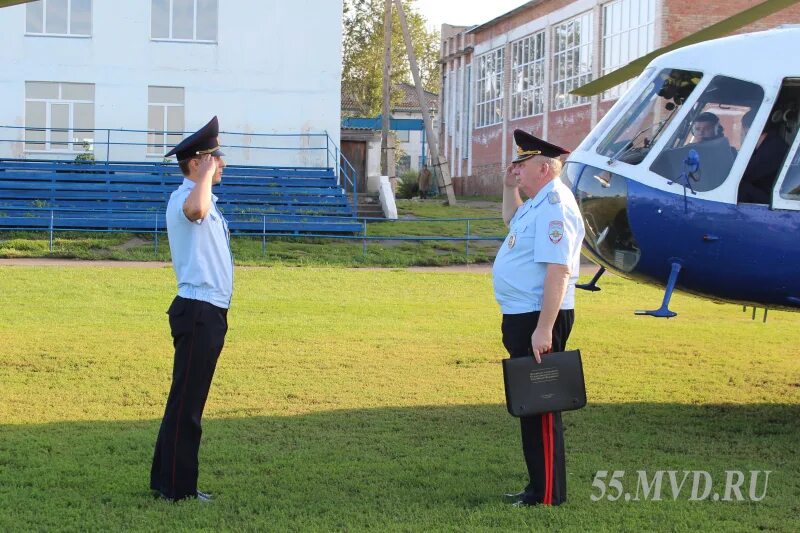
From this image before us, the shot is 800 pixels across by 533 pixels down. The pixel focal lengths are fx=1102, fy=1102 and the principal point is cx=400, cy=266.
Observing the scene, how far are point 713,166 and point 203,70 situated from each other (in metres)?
26.6

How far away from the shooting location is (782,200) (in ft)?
25.1

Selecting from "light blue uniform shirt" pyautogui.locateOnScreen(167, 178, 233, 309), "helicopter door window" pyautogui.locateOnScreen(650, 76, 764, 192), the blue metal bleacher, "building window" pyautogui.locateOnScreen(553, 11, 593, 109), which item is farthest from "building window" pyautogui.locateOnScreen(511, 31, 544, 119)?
"light blue uniform shirt" pyautogui.locateOnScreen(167, 178, 233, 309)

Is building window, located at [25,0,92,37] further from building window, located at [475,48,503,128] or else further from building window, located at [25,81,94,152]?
building window, located at [475,48,503,128]

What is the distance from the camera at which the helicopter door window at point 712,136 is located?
7.81m

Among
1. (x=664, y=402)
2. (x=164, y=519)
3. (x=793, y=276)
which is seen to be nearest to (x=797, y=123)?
(x=793, y=276)

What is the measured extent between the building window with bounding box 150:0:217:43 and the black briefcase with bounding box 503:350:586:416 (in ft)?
93.6

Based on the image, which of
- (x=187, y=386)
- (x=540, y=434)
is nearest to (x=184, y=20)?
(x=187, y=386)

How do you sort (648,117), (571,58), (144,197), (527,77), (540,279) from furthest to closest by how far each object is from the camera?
(527,77)
(571,58)
(144,197)
(648,117)
(540,279)

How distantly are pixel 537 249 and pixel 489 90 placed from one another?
4502cm

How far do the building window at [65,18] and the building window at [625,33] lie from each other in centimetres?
1607

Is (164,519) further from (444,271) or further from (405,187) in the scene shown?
(405,187)

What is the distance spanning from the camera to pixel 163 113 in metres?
32.6

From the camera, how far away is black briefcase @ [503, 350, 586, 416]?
5.80m

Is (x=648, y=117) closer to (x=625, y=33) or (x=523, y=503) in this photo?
(x=523, y=503)
